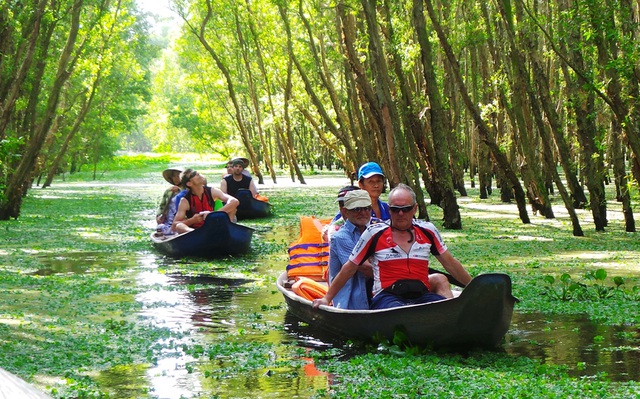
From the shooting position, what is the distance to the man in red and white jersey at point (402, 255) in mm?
7820

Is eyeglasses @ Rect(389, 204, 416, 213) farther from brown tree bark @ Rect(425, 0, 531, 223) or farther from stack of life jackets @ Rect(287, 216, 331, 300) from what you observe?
brown tree bark @ Rect(425, 0, 531, 223)

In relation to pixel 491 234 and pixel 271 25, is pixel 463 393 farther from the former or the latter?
pixel 271 25

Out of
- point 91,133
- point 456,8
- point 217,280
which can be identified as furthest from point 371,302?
point 91,133

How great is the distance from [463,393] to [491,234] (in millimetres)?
10765

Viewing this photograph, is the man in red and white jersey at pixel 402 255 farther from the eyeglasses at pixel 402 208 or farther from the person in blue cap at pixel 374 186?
the person in blue cap at pixel 374 186

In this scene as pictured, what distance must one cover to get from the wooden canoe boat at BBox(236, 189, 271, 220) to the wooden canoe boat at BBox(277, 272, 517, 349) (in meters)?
13.6

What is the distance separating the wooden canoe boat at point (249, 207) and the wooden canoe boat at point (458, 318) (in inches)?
537

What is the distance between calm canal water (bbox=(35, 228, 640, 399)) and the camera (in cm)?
667

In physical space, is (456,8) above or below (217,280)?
above

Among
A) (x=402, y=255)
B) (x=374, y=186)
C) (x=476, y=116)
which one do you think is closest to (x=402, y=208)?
(x=402, y=255)

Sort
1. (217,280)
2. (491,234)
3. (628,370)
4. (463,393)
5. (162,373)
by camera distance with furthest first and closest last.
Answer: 1. (491,234)
2. (217,280)
3. (162,373)
4. (628,370)
5. (463,393)

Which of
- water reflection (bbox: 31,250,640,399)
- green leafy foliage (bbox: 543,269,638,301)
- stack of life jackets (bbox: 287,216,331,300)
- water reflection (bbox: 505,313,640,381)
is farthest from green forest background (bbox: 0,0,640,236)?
water reflection (bbox: 505,313,640,381)

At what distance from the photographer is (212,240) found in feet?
47.8

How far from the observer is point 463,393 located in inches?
240
